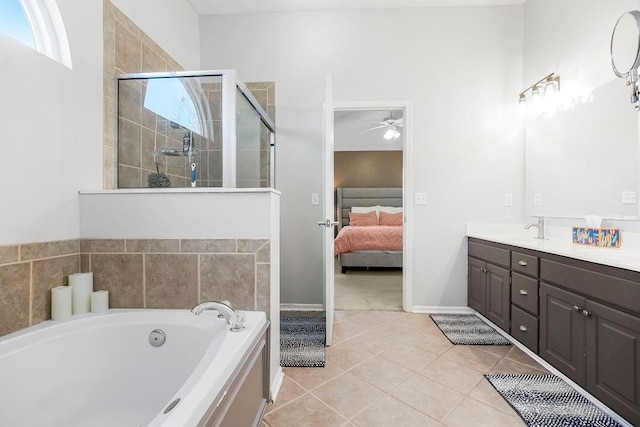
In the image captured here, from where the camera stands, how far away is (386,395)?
1671 mm

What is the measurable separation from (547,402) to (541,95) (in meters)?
2.34

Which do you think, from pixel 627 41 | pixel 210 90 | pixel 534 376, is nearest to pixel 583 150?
pixel 627 41

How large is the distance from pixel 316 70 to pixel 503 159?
1.96m

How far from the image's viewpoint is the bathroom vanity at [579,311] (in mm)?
1353

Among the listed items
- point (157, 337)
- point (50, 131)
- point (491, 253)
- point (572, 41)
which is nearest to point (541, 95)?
point (572, 41)

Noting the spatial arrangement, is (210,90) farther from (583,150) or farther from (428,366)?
(583,150)

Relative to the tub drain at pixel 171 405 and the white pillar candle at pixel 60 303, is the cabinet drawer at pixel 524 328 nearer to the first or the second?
the tub drain at pixel 171 405

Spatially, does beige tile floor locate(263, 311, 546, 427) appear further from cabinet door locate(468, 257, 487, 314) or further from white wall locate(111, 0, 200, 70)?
white wall locate(111, 0, 200, 70)

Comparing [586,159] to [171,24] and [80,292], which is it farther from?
[171,24]

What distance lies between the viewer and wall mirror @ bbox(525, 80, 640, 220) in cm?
191

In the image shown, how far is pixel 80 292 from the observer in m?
1.45

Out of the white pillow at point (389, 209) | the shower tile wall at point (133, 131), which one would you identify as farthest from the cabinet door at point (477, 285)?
the white pillow at point (389, 209)

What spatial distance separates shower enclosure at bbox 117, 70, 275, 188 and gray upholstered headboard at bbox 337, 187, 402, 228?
15.6ft

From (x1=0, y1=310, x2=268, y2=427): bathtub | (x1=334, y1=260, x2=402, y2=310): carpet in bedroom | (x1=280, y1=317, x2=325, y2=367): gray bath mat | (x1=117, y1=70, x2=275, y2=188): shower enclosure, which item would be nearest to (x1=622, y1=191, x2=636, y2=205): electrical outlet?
(x1=334, y1=260, x2=402, y2=310): carpet in bedroom
